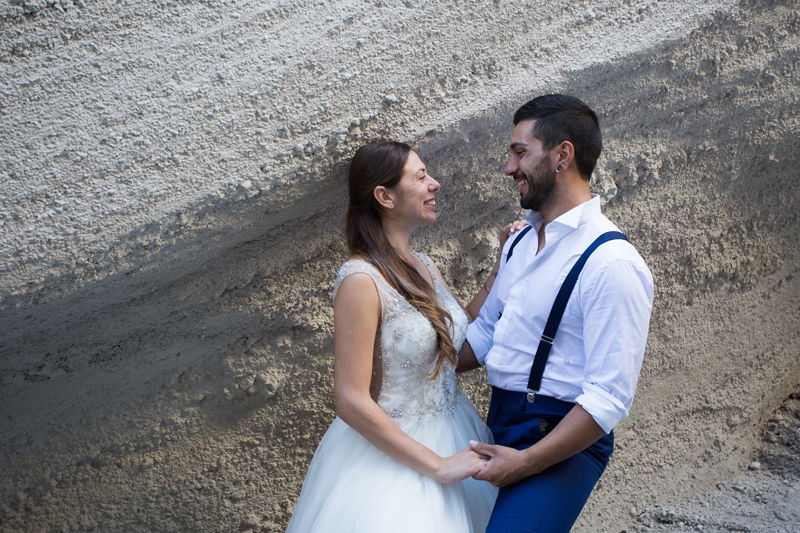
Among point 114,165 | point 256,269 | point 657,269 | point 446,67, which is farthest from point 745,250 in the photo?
point 114,165

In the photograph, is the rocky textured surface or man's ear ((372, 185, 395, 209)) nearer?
man's ear ((372, 185, 395, 209))

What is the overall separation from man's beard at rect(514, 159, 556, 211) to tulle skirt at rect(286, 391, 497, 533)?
2.46ft

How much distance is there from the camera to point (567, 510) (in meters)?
2.21

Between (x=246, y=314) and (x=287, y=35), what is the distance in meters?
1.04

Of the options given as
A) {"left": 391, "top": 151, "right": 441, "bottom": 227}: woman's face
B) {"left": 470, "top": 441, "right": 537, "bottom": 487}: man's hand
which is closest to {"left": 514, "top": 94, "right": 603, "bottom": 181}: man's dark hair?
{"left": 391, "top": 151, "right": 441, "bottom": 227}: woman's face

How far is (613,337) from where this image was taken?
208 cm

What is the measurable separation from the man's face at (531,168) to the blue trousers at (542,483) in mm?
610

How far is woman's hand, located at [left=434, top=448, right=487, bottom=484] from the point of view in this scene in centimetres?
227

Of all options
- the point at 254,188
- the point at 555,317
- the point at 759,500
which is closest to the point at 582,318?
the point at 555,317

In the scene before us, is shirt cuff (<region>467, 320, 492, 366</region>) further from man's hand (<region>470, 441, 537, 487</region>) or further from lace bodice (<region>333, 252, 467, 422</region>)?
man's hand (<region>470, 441, 537, 487</region>)

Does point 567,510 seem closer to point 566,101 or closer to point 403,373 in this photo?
point 403,373

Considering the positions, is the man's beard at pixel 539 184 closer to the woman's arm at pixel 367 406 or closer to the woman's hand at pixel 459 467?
the woman's arm at pixel 367 406

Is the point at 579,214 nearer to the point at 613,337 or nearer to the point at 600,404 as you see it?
the point at 613,337

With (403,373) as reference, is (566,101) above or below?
above
